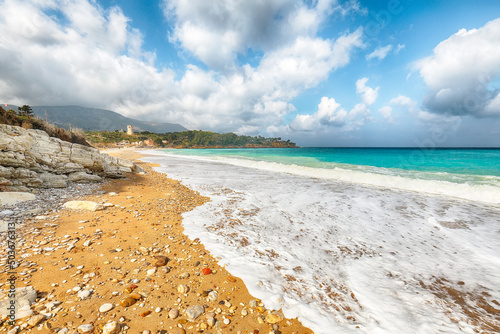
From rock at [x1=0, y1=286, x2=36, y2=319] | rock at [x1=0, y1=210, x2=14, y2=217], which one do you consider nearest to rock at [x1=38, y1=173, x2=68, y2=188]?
rock at [x1=0, y1=210, x2=14, y2=217]

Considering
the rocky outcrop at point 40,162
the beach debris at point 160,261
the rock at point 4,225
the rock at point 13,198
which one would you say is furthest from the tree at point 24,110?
the beach debris at point 160,261

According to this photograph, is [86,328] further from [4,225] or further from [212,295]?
[4,225]

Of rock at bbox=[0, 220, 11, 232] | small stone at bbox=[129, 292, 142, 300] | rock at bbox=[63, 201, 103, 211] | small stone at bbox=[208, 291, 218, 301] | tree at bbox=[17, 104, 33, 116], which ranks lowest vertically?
small stone at bbox=[208, 291, 218, 301]

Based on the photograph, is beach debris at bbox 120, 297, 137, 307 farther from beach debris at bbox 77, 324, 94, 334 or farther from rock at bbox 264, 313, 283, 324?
rock at bbox 264, 313, 283, 324

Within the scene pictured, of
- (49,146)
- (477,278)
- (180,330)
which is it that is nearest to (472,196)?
(477,278)

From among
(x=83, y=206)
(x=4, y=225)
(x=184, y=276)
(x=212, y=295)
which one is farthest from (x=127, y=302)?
(x=83, y=206)

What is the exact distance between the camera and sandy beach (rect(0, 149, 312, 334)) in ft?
8.28

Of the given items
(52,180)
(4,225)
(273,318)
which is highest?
(52,180)

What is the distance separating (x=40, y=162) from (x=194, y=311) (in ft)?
38.0

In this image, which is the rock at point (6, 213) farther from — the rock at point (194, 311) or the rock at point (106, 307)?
the rock at point (194, 311)

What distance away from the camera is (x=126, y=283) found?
3.21 meters

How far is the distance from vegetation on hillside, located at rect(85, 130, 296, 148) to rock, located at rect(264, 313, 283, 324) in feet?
428

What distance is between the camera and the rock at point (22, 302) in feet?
7.93

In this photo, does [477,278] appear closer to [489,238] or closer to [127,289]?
[489,238]
